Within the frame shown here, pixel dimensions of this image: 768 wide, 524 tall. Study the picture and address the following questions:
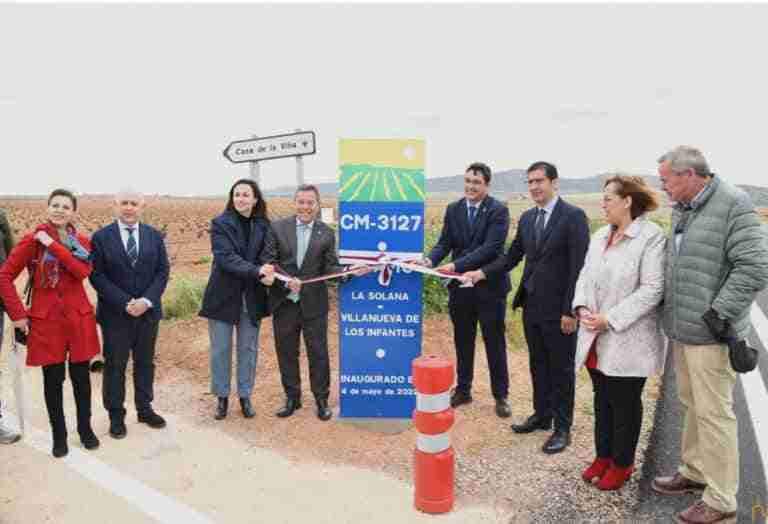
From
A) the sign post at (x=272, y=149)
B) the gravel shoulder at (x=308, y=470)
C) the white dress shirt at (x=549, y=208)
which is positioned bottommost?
the gravel shoulder at (x=308, y=470)

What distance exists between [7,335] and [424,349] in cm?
684

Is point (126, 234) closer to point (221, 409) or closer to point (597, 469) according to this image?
point (221, 409)

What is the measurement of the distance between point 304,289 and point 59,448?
2345 mm

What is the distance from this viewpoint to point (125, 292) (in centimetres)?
520

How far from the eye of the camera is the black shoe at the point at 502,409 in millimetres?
5648

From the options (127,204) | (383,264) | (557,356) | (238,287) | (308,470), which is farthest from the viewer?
(238,287)

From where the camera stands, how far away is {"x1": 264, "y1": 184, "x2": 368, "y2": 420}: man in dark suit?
5535mm

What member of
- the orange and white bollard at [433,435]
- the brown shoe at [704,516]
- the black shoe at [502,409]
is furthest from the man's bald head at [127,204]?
the brown shoe at [704,516]

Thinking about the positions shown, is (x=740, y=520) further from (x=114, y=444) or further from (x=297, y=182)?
(x=297, y=182)

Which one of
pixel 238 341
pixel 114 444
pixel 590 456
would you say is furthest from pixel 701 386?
pixel 114 444

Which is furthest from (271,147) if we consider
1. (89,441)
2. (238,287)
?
(89,441)

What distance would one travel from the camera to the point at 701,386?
12.5 feet

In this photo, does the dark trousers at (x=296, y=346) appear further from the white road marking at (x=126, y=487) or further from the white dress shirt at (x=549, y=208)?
the white dress shirt at (x=549, y=208)

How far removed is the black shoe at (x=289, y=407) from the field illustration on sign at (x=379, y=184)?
1998mm
